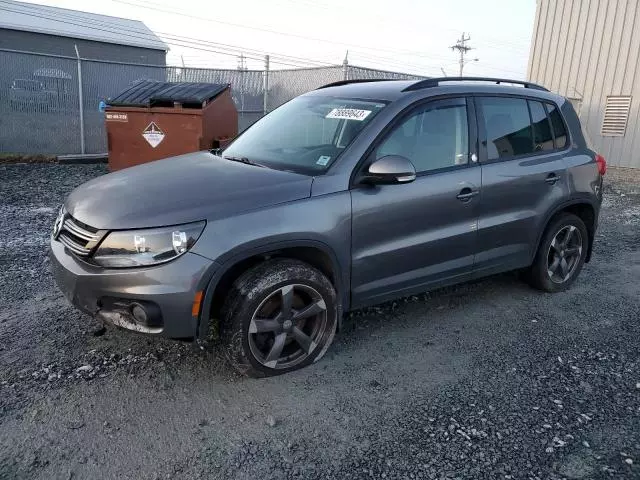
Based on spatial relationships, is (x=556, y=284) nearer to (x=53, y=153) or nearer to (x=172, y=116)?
(x=172, y=116)

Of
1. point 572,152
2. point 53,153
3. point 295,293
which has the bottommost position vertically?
→ point 53,153

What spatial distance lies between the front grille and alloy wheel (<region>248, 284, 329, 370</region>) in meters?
0.97

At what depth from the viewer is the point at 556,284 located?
483 centimetres

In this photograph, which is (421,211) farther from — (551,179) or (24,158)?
(24,158)

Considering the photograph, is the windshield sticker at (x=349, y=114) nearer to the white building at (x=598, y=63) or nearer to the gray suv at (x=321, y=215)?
the gray suv at (x=321, y=215)

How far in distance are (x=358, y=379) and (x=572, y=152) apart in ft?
9.56

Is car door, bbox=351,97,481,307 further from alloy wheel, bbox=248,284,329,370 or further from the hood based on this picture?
the hood

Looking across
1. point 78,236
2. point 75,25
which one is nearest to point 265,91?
point 78,236

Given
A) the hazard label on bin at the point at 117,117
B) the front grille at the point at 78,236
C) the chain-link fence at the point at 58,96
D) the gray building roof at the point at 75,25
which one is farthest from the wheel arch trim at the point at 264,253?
the gray building roof at the point at 75,25

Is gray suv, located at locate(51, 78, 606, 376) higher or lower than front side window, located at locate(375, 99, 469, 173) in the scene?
lower

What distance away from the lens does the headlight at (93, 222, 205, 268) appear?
9.15ft

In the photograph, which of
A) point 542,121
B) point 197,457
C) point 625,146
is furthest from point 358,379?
point 625,146

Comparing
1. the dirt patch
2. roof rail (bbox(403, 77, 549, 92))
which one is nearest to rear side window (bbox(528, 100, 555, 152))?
roof rail (bbox(403, 77, 549, 92))

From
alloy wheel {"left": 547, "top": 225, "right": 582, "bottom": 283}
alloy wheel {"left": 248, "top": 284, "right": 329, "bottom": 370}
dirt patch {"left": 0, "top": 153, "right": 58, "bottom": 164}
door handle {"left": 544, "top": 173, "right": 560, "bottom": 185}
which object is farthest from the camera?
dirt patch {"left": 0, "top": 153, "right": 58, "bottom": 164}
